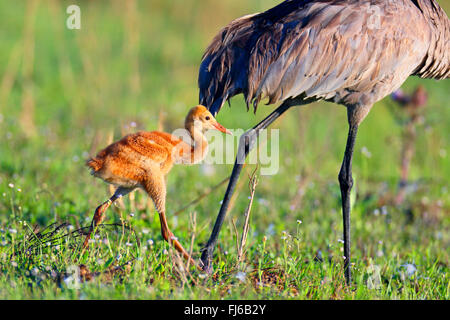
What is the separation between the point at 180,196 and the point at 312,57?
8.31ft

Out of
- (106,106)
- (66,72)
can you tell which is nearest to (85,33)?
(66,72)

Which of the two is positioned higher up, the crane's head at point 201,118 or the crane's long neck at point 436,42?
the crane's long neck at point 436,42

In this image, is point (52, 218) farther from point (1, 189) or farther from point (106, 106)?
point (106, 106)

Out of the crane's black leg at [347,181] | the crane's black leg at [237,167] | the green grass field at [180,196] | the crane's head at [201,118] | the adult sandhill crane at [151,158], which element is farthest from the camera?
the crane's black leg at [347,181]

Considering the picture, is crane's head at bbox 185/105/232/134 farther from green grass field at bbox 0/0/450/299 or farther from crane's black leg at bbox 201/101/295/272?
green grass field at bbox 0/0/450/299

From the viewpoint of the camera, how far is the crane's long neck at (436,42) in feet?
14.2

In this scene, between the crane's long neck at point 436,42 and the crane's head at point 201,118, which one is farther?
the crane's long neck at point 436,42

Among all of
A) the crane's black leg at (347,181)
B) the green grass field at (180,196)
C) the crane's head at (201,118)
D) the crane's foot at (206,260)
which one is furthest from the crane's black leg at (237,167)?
the crane's black leg at (347,181)

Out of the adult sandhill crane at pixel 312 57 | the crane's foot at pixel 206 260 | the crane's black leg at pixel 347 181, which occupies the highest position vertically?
the adult sandhill crane at pixel 312 57

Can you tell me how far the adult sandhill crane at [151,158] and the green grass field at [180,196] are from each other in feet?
0.86

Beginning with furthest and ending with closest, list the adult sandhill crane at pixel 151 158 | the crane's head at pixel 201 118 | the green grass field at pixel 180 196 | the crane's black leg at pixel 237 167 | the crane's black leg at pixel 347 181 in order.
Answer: the crane's black leg at pixel 347 181, the crane's black leg at pixel 237 167, the crane's head at pixel 201 118, the adult sandhill crane at pixel 151 158, the green grass field at pixel 180 196

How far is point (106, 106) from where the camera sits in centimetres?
873

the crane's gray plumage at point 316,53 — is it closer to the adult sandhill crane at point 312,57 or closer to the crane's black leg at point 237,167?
the adult sandhill crane at point 312,57
